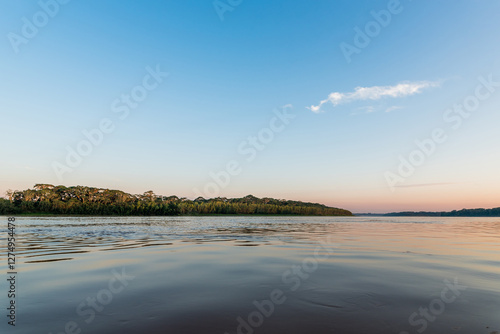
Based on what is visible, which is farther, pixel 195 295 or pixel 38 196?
pixel 38 196

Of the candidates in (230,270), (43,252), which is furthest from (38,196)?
(230,270)

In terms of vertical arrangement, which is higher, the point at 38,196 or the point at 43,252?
the point at 38,196

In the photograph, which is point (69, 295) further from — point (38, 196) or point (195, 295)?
point (38, 196)

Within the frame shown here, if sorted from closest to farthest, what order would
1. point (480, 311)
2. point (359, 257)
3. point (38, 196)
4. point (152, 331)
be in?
1. point (152, 331)
2. point (480, 311)
3. point (359, 257)
4. point (38, 196)

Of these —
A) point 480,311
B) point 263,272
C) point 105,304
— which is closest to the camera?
point 480,311

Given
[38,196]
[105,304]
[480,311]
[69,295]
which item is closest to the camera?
[480,311]

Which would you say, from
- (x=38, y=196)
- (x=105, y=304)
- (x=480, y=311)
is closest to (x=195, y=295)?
(x=105, y=304)

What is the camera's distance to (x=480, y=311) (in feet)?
24.6

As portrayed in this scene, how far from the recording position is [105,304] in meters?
8.10

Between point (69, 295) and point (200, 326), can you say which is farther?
point (69, 295)

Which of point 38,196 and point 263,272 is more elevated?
point 38,196

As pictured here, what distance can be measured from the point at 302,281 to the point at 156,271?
661 cm

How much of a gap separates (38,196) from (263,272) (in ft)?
712

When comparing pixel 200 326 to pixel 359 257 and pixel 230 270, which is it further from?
pixel 359 257
